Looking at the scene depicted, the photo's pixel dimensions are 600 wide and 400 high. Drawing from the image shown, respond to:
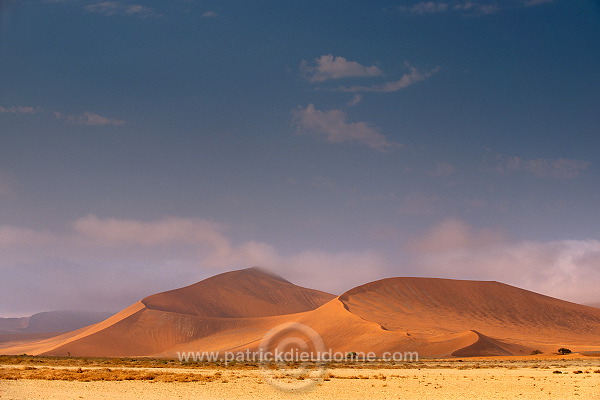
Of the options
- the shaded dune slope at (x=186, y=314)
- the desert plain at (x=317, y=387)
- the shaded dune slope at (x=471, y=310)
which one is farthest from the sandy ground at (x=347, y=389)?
the shaded dune slope at (x=186, y=314)

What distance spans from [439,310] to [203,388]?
80348 mm

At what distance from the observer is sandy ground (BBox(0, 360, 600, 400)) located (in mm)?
22867

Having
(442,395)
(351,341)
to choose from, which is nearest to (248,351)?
(351,341)

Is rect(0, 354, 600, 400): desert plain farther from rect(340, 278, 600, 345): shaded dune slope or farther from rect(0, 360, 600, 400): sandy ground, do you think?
rect(340, 278, 600, 345): shaded dune slope

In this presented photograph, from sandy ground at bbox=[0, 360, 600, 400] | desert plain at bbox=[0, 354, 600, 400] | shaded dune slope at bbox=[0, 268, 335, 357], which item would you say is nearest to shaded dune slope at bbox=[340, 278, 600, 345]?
shaded dune slope at bbox=[0, 268, 335, 357]

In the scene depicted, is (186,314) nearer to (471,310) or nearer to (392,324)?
(392,324)

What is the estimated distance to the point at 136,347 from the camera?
103 m

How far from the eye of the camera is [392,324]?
287 feet

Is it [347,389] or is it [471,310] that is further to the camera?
[471,310]

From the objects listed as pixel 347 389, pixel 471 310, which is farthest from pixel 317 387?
pixel 471 310

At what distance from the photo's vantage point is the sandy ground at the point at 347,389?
22.9 m

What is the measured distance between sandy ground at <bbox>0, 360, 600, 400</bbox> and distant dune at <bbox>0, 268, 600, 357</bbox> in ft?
125

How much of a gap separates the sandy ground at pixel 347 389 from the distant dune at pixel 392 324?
38238mm

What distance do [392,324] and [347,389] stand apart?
62729mm
